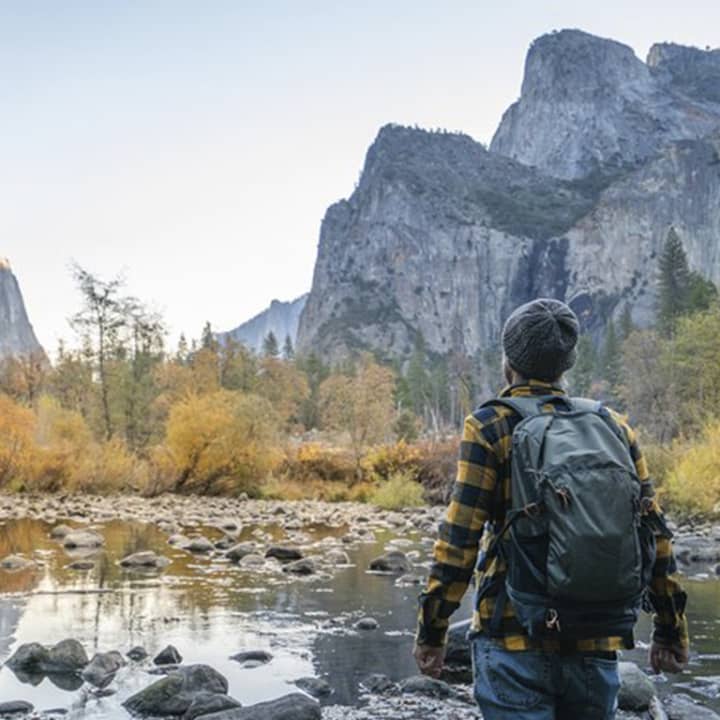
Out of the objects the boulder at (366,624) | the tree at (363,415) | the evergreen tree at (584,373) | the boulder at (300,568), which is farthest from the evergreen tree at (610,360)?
the boulder at (366,624)

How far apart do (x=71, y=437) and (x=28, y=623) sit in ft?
66.2

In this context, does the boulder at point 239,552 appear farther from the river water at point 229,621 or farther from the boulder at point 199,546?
the boulder at point 199,546

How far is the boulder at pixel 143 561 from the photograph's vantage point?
1288cm

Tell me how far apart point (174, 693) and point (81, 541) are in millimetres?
9295

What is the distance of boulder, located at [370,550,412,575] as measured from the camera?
1316cm

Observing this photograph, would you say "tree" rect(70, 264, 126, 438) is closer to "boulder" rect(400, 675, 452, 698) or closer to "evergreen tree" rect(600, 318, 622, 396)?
"boulder" rect(400, 675, 452, 698)

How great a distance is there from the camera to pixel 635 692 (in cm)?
644

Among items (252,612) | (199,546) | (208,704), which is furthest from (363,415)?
(208,704)

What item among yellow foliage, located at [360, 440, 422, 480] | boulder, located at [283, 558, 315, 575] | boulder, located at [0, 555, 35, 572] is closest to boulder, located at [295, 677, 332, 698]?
boulder, located at [283, 558, 315, 575]

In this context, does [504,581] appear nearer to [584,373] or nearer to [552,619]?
[552,619]

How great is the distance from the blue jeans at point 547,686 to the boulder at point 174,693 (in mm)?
4049

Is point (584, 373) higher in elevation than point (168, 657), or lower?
higher

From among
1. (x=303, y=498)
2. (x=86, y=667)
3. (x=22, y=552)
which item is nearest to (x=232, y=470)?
(x=303, y=498)

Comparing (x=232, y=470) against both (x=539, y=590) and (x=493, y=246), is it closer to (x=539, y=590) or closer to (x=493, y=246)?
(x=539, y=590)
